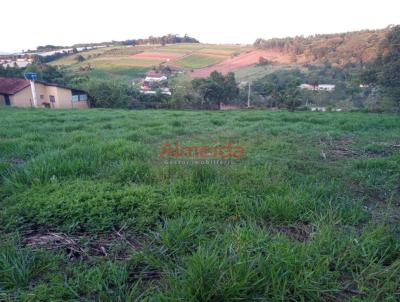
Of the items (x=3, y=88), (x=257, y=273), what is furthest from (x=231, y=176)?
(x=3, y=88)

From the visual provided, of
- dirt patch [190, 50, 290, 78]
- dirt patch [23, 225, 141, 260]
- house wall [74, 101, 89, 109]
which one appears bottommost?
house wall [74, 101, 89, 109]

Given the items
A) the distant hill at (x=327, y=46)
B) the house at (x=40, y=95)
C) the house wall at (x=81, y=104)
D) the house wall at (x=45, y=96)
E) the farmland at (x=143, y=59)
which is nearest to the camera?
the house at (x=40, y=95)

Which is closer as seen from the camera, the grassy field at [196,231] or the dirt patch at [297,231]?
the grassy field at [196,231]

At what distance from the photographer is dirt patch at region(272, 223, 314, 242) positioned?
1934 mm

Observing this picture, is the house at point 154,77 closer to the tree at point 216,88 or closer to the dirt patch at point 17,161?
the tree at point 216,88

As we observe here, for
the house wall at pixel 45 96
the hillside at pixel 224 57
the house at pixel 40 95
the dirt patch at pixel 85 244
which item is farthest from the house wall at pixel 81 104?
the dirt patch at pixel 85 244

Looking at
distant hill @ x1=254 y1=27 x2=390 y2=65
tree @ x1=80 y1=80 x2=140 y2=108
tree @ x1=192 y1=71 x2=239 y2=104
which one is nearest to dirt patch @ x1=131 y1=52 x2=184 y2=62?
distant hill @ x1=254 y1=27 x2=390 y2=65

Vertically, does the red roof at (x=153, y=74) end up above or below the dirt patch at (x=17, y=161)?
above

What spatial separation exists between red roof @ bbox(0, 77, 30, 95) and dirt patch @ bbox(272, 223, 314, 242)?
3031 centimetres

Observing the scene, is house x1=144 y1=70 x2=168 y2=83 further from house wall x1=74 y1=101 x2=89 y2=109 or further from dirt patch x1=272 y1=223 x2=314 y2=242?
dirt patch x1=272 y1=223 x2=314 y2=242

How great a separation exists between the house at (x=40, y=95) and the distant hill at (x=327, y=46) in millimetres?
37798

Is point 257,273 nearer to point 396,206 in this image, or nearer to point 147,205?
point 147,205

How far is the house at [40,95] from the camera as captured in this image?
24641 millimetres

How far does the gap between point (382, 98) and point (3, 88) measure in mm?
35637
